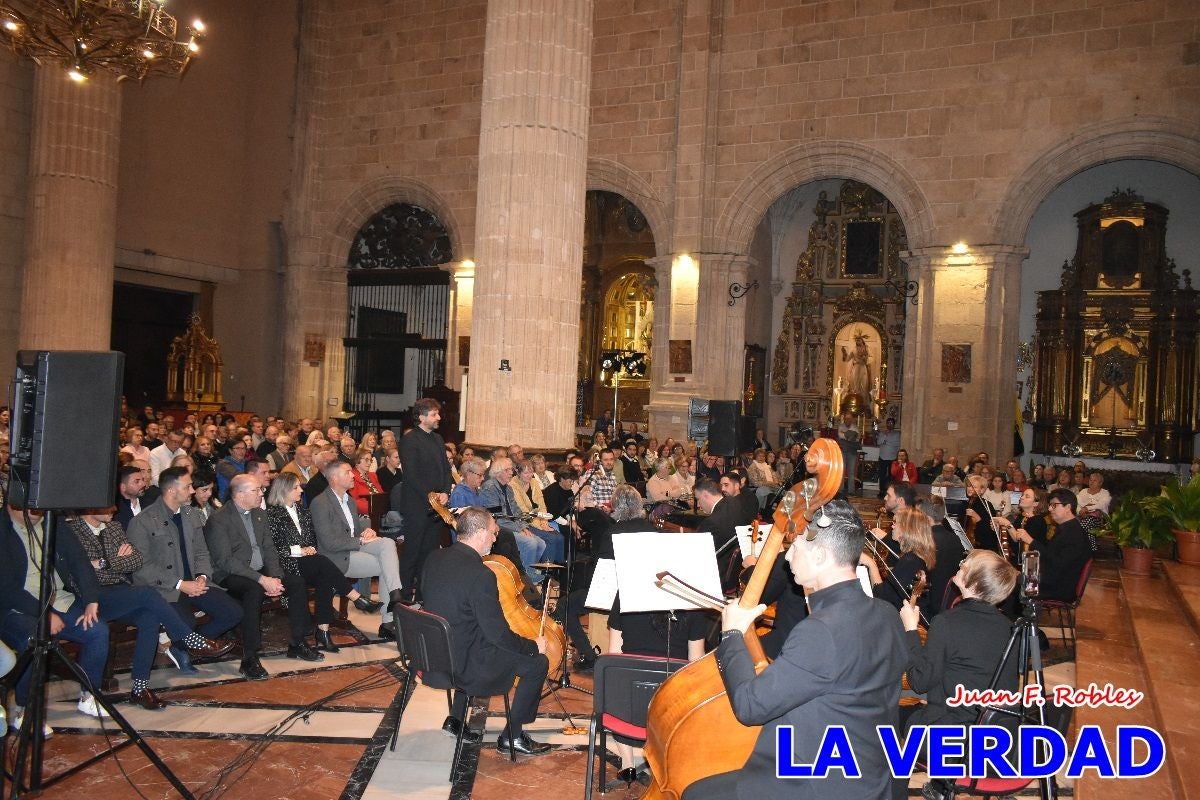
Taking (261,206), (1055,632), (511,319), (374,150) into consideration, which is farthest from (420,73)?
(1055,632)

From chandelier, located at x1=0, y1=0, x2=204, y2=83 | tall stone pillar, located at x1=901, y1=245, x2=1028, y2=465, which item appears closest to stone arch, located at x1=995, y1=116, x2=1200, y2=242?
tall stone pillar, located at x1=901, y1=245, x2=1028, y2=465

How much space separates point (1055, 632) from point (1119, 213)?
13.4 m

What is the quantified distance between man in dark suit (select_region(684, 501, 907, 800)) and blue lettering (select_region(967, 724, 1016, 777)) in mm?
1217

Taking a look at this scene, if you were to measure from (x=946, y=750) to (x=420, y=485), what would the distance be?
459cm

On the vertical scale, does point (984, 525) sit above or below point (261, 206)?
below

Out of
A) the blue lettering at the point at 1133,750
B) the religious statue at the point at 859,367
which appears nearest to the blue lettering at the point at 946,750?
the blue lettering at the point at 1133,750

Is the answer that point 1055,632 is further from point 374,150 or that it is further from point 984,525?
point 374,150

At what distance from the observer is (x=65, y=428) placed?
420 cm

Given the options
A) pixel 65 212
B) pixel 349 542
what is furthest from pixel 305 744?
pixel 65 212

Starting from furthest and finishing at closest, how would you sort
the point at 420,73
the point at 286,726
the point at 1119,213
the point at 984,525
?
the point at 420,73 → the point at 1119,213 → the point at 984,525 → the point at 286,726

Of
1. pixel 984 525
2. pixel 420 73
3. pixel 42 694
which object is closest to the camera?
pixel 42 694

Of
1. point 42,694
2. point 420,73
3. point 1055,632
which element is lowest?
point 1055,632

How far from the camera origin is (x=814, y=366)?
73.3 feet

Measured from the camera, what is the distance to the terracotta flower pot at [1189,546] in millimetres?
7965
